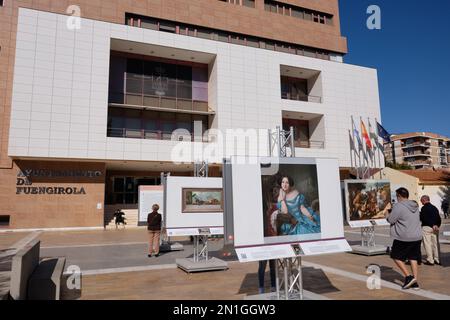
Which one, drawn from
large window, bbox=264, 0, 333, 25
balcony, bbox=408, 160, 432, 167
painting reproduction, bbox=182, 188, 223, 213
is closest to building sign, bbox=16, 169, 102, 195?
painting reproduction, bbox=182, 188, 223, 213

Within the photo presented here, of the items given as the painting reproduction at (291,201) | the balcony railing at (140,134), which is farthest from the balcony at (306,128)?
the painting reproduction at (291,201)

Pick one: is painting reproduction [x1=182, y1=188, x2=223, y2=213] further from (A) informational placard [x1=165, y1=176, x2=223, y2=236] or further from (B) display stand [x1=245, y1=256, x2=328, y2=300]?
(B) display stand [x1=245, y1=256, x2=328, y2=300]

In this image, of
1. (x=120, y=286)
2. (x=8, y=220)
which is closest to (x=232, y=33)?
(x=8, y=220)

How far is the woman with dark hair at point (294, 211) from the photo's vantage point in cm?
572

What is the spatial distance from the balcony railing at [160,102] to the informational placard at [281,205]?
24.3m

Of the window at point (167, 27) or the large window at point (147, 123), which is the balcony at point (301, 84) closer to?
the large window at point (147, 123)

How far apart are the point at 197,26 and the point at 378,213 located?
87.6 ft

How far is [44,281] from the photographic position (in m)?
5.98

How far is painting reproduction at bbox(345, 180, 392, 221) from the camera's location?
38.8ft

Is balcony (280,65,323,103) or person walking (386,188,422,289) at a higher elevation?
balcony (280,65,323,103)

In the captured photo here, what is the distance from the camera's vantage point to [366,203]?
39.7ft

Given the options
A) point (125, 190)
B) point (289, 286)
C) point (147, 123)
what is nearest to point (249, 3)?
point (147, 123)

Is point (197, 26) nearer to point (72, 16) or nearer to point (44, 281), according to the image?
point (72, 16)
